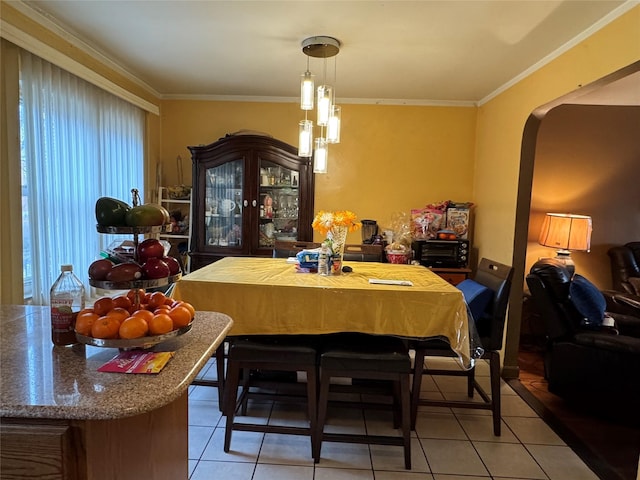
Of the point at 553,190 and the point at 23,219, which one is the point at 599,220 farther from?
the point at 23,219

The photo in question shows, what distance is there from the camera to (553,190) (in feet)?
12.3

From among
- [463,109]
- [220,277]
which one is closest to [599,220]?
[463,109]

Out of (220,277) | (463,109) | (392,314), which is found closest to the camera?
(392,314)

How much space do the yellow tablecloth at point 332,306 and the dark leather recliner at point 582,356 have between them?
3.23 ft

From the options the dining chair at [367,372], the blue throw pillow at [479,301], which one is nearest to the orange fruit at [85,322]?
the dining chair at [367,372]

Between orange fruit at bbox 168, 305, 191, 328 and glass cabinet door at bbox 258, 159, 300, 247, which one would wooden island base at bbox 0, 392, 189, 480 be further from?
glass cabinet door at bbox 258, 159, 300, 247

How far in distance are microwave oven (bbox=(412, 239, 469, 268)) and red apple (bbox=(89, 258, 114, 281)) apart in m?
3.01

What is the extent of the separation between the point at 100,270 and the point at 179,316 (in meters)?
0.23

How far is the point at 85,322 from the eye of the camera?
1020mm

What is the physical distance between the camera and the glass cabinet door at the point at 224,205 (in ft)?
12.6

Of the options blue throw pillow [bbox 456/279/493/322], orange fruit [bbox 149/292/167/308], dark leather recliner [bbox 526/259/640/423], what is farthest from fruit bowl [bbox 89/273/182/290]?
dark leather recliner [bbox 526/259/640/423]

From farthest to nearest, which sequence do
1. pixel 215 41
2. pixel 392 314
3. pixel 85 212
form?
pixel 85 212 < pixel 215 41 < pixel 392 314

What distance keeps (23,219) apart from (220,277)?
1.21 metres

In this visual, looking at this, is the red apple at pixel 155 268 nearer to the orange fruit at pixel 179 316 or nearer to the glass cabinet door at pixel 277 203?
the orange fruit at pixel 179 316
